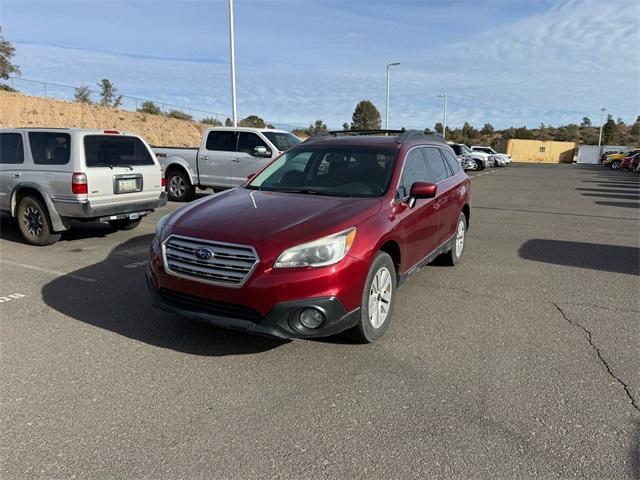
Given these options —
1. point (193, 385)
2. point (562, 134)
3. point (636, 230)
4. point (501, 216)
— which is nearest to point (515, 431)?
point (193, 385)

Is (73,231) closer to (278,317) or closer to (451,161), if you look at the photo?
(451,161)

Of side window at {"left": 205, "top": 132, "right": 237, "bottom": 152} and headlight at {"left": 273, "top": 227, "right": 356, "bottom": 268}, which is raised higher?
side window at {"left": 205, "top": 132, "right": 237, "bottom": 152}

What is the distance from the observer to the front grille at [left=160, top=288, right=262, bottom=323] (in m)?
3.54

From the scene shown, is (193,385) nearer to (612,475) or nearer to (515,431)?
(515,431)

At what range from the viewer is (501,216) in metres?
11.5

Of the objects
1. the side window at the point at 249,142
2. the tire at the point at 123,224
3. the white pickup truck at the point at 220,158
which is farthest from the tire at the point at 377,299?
the side window at the point at 249,142

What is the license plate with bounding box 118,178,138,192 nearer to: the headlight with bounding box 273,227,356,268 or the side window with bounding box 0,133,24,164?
the side window with bounding box 0,133,24,164

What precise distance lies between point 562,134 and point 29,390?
388 feet

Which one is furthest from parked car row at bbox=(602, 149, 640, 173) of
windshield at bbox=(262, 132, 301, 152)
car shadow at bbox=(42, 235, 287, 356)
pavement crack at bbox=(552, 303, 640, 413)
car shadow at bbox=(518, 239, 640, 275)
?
car shadow at bbox=(42, 235, 287, 356)

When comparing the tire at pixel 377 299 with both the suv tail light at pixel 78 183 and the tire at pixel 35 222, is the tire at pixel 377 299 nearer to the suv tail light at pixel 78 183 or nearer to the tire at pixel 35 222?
the suv tail light at pixel 78 183

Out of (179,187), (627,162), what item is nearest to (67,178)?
(179,187)

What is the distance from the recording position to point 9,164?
7781mm

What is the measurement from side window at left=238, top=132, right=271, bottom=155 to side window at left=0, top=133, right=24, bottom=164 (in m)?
5.21

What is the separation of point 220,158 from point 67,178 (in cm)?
546
